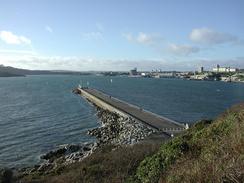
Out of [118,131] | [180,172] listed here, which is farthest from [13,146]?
[180,172]

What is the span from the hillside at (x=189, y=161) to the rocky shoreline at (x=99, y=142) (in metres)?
7.18

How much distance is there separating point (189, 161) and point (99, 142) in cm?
2625

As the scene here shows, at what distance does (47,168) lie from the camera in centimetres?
2531

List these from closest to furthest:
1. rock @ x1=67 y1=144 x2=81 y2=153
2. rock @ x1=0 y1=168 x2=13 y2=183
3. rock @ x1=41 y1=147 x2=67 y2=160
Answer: rock @ x1=0 y1=168 x2=13 y2=183 → rock @ x1=41 y1=147 x2=67 y2=160 → rock @ x1=67 y1=144 x2=81 y2=153

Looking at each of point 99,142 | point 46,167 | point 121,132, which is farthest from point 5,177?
point 121,132

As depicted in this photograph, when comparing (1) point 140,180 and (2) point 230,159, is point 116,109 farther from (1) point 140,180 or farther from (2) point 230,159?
(2) point 230,159

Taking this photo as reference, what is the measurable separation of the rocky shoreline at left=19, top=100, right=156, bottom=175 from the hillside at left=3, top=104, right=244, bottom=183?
718 centimetres

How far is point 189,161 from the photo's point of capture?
8523mm

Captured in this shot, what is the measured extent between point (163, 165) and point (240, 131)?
8.94ft

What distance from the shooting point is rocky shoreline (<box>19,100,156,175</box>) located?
2627cm

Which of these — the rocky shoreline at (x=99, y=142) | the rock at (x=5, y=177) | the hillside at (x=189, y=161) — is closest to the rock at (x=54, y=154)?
the rocky shoreline at (x=99, y=142)

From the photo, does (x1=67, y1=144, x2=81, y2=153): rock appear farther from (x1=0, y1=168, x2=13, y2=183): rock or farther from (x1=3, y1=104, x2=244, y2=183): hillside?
(x1=0, y1=168, x2=13, y2=183): rock

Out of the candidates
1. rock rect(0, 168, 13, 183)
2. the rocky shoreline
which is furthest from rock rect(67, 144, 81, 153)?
rock rect(0, 168, 13, 183)

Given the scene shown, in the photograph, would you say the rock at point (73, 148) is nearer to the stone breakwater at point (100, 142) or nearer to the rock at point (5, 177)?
the stone breakwater at point (100, 142)
